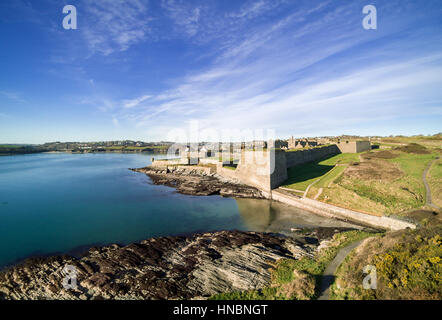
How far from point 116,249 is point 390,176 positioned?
101 ft

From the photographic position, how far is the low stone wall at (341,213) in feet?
54.5

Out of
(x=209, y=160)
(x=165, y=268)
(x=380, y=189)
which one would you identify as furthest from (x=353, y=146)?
(x=165, y=268)

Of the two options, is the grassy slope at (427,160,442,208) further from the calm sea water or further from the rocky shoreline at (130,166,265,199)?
the rocky shoreline at (130,166,265,199)

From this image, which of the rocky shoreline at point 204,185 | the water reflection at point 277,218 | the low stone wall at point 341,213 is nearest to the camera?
the low stone wall at point 341,213

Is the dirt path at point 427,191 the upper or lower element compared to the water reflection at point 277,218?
upper

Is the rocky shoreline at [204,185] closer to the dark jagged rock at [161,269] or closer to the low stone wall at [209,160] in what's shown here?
the low stone wall at [209,160]

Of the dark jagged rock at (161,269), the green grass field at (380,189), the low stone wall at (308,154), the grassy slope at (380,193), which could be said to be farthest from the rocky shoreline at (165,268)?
the low stone wall at (308,154)

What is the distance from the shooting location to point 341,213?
2052cm

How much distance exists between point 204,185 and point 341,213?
23.7 metres

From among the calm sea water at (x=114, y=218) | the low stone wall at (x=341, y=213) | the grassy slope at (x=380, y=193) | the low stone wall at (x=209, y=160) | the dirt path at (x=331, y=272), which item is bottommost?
the calm sea water at (x=114, y=218)

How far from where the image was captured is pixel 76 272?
1229 centimetres

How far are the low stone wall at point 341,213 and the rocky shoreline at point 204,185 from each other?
16.1 ft
